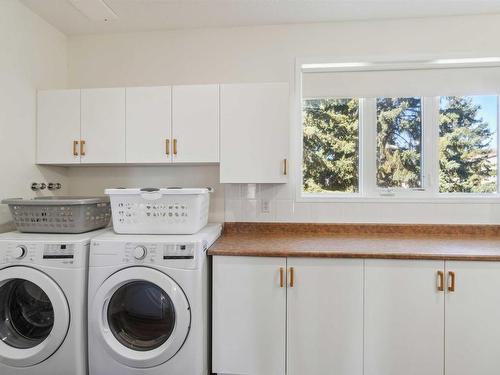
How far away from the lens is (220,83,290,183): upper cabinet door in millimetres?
1970

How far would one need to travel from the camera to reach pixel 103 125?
Result: 2070mm

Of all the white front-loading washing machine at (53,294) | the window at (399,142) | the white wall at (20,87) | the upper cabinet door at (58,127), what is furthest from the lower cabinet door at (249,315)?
the white wall at (20,87)

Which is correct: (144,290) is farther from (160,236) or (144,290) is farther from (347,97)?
(347,97)

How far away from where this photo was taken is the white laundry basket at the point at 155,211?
1744mm

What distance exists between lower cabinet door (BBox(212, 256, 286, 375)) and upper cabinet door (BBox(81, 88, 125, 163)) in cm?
110

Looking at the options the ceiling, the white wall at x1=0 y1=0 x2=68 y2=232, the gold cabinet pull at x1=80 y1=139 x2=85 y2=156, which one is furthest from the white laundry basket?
the ceiling

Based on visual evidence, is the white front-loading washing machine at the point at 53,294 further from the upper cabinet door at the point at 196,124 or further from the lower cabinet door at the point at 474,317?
the lower cabinet door at the point at 474,317

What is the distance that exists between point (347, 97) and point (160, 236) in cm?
171

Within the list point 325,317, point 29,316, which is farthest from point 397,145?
point 29,316

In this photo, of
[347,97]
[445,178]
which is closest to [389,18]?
[347,97]

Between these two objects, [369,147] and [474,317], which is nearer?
[474,317]

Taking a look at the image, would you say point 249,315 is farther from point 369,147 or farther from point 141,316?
point 369,147

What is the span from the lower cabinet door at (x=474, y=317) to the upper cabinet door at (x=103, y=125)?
2231 mm

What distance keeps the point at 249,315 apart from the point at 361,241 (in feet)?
2.89
